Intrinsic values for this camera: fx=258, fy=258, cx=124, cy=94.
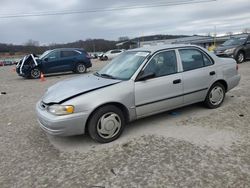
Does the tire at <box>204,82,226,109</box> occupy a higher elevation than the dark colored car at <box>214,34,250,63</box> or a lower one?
lower

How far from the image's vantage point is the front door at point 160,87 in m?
4.57

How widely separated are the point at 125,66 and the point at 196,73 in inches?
58.7

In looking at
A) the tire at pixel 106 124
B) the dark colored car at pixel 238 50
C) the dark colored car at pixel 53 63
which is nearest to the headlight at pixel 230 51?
the dark colored car at pixel 238 50

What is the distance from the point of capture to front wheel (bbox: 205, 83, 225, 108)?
568 centimetres

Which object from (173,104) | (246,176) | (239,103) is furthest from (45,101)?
(239,103)

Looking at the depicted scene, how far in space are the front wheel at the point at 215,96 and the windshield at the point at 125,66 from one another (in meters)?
1.82

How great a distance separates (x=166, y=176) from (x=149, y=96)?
69.0 inches

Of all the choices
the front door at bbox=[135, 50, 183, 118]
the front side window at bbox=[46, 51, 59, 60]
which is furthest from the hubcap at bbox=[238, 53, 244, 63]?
the front door at bbox=[135, 50, 183, 118]

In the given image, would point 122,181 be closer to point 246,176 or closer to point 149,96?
point 246,176

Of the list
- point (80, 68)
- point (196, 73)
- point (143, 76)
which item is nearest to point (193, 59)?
point (196, 73)

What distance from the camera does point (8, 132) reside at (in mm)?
5203

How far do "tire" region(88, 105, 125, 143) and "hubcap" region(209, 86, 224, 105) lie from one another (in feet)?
7.80

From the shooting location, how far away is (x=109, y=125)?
4.27 metres

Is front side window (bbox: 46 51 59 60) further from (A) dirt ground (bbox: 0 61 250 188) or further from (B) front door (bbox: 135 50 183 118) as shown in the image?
(B) front door (bbox: 135 50 183 118)
